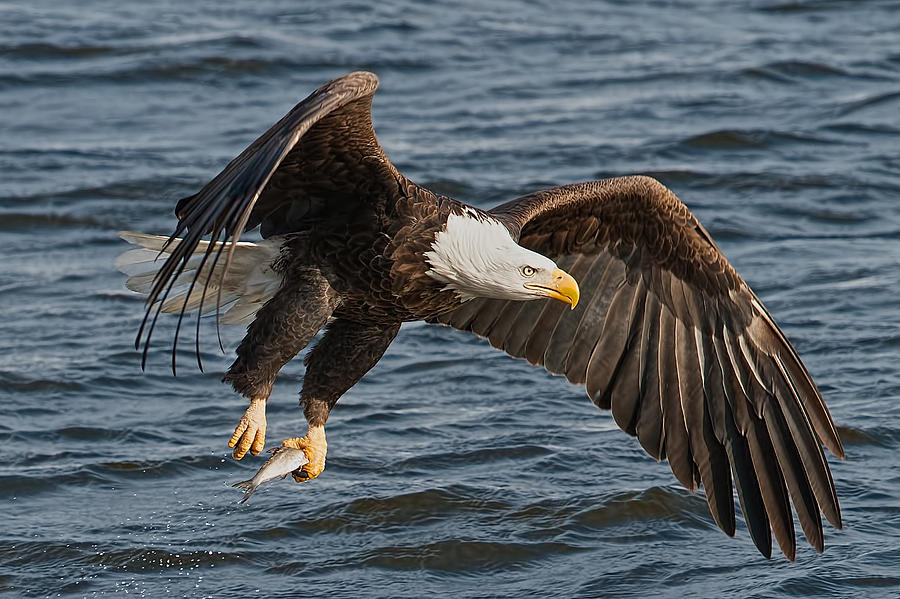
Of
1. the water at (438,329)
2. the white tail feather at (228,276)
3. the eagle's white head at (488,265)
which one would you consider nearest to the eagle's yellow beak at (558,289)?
the eagle's white head at (488,265)

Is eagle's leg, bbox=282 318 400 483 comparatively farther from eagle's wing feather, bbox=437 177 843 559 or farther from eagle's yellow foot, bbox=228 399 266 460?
eagle's wing feather, bbox=437 177 843 559

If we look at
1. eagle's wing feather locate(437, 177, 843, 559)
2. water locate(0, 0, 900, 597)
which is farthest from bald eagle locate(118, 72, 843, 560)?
water locate(0, 0, 900, 597)

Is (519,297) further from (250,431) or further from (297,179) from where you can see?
(250,431)

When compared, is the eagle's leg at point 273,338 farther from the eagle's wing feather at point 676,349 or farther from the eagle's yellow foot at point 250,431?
the eagle's wing feather at point 676,349

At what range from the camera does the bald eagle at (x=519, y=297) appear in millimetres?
4785

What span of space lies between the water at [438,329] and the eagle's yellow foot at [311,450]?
1.52 ft

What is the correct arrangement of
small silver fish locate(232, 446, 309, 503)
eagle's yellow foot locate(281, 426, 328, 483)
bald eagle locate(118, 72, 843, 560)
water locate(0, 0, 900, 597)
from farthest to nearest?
water locate(0, 0, 900, 597)
eagle's yellow foot locate(281, 426, 328, 483)
small silver fish locate(232, 446, 309, 503)
bald eagle locate(118, 72, 843, 560)

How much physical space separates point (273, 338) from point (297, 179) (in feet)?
1.69

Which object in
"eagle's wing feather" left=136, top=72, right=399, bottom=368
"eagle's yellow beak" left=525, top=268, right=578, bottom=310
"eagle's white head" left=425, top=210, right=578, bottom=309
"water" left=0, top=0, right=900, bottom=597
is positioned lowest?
"water" left=0, top=0, right=900, bottom=597

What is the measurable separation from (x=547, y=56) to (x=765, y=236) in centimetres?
395

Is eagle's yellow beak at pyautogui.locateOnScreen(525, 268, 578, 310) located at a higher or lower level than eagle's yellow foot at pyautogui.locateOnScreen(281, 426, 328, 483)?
higher

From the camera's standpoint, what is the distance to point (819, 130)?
35.3 ft

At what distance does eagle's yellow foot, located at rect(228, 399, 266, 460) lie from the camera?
4.99 meters

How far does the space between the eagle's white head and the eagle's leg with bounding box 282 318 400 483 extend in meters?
0.43
